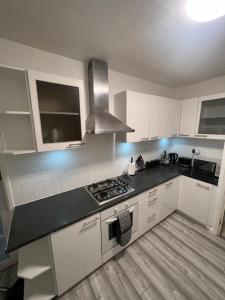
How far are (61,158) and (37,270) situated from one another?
1065mm

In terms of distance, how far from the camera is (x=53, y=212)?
134 cm

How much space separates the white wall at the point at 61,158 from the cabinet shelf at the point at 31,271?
608 mm

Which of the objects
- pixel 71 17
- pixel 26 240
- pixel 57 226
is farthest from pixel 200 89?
pixel 26 240

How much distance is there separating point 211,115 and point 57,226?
8.49 ft

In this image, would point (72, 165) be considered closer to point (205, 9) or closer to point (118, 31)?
point (118, 31)

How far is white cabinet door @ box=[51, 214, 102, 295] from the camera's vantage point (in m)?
1.20

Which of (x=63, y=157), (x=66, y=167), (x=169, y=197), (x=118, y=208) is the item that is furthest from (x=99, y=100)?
(x=169, y=197)

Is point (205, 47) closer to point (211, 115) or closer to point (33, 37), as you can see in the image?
point (211, 115)

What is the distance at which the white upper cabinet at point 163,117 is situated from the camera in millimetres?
2078

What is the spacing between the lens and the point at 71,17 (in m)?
0.95

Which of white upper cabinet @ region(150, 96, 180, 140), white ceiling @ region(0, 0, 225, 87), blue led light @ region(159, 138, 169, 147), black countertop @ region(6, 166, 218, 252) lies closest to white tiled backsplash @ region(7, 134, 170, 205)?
black countertop @ region(6, 166, 218, 252)

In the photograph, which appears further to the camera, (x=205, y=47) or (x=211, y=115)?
(x=211, y=115)

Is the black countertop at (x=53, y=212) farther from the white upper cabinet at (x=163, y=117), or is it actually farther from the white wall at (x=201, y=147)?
the white upper cabinet at (x=163, y=117)

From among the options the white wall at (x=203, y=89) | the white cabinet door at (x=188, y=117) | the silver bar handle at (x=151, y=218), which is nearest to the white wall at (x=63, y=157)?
the white cabinet door at (x=188, y=117)
